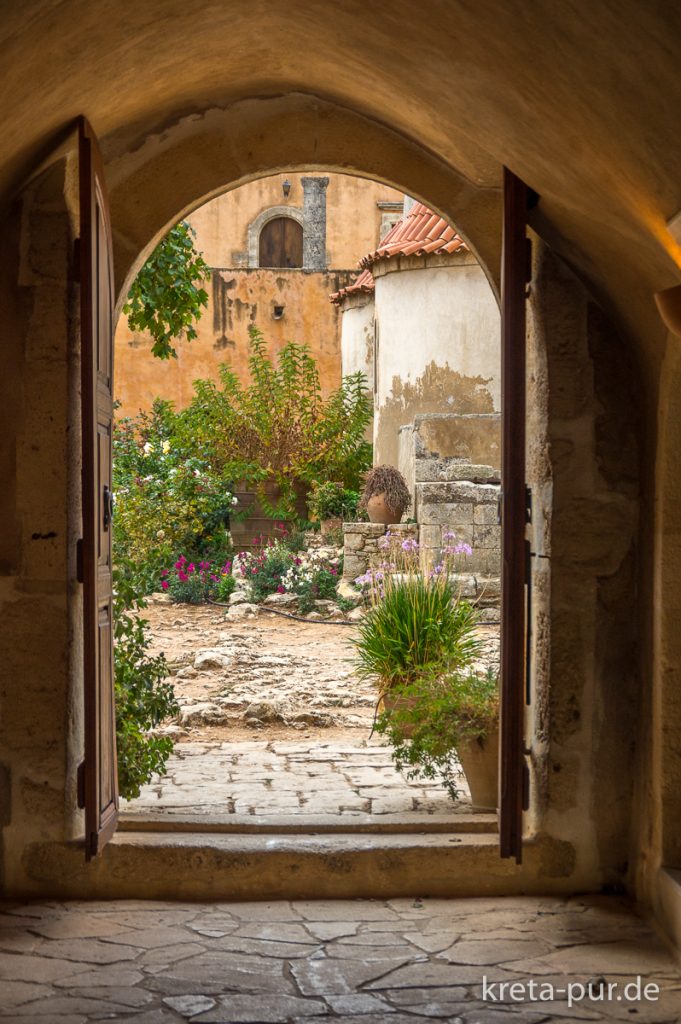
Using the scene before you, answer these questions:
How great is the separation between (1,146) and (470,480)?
10.1 metres

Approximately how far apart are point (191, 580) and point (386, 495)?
2.66 m

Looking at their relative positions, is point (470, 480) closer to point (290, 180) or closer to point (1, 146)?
point (1, 146)

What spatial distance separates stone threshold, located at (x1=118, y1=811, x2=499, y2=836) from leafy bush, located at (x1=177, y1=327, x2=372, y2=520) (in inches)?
504

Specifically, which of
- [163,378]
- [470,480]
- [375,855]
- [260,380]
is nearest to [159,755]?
[375,855]

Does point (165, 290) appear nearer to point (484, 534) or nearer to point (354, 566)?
point (484, 534)

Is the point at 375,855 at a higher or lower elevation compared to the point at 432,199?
lower

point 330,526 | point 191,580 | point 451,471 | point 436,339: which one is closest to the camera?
point 451,471

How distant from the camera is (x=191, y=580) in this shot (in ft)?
48.4

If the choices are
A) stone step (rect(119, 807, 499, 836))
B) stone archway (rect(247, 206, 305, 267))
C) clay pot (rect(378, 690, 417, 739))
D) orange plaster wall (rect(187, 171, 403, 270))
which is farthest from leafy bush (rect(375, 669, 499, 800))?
stone archway (rect(247, 206, 305, 267))

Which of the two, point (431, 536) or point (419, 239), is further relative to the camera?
point (419, 239)

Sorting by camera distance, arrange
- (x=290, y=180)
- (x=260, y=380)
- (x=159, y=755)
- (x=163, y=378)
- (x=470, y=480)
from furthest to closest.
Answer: (x=290, y=180) < (x=163, y=378) < (x=260, y=380) < (x=470, y=480) < (x=159, y=755)

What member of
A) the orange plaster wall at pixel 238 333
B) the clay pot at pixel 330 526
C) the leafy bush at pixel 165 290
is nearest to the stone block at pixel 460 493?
the clay pot at pixel 330 526

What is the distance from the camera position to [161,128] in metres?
5.14

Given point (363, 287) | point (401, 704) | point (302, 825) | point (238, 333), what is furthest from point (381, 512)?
point (302, 825)
